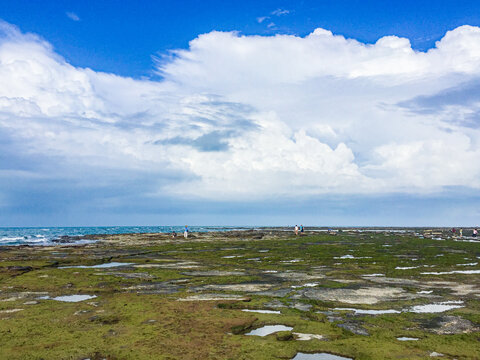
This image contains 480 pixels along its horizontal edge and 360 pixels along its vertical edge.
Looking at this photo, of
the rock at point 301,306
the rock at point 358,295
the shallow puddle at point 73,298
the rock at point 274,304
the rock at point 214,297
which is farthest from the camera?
the shallow puddle at point 73,298

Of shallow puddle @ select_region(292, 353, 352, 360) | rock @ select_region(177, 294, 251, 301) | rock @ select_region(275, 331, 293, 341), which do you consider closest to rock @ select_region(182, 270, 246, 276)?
rock @ select_region(177, 294, 251, 301)

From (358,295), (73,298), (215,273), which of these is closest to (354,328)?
(358,295)

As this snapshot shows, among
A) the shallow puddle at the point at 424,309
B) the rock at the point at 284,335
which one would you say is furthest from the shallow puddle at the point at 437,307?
the rock at the point at 284,335

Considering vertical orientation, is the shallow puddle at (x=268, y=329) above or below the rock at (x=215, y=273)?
above

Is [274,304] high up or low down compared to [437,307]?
down

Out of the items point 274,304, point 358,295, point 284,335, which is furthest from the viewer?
point 358,295

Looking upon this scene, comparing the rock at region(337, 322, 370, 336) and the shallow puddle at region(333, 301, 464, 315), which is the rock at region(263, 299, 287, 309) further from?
the rock at region(337, 322, 370, 336)

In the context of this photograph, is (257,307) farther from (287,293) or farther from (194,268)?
(194,268)

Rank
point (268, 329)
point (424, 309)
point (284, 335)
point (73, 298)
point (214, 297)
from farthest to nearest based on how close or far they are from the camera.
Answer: point (73, 298) → point (214, 297) → point (424, 309) → point (268, 329) → point (284, 335)

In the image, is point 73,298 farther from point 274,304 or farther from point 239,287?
point 274,304

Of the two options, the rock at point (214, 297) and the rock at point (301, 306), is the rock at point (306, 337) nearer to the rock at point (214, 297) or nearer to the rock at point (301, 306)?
the rock at point (301, 306)

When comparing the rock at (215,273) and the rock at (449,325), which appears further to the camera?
the rock at (215,273)

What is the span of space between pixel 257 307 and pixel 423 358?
24.8 feet

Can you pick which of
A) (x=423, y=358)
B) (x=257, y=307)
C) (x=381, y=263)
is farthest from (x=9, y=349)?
(x=381, y=263)
